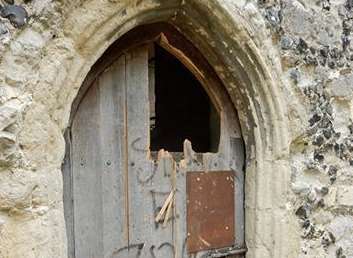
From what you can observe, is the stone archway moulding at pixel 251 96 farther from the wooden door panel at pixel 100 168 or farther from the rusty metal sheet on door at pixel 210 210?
the wooden door panel at pixel 100 168

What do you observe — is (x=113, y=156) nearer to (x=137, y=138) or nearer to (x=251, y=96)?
(x=137, y=138)

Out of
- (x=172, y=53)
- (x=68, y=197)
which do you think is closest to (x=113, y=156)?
(x=68, y=197)

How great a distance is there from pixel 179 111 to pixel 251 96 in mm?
455

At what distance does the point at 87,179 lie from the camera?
1.87 meters

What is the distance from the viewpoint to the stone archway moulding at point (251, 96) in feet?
6.37

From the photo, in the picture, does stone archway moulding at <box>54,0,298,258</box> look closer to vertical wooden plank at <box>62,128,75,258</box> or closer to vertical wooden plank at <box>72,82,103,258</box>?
vertical wooden plank at <box>72,82,103,258</box>

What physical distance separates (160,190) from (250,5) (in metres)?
0.84

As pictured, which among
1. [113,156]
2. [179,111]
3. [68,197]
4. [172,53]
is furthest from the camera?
[179,111]

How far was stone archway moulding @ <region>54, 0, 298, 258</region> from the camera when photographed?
1.94 metres

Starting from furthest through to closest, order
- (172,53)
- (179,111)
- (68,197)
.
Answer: (179,111), (172,53), (68,197)

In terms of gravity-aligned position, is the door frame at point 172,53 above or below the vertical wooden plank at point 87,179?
above

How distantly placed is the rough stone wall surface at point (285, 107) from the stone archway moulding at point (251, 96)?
4 cm

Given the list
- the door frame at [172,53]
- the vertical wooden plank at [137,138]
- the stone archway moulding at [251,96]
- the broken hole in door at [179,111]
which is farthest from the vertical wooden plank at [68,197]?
the broken hole in door at [179,111]

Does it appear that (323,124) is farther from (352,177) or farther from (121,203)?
(121,203)
